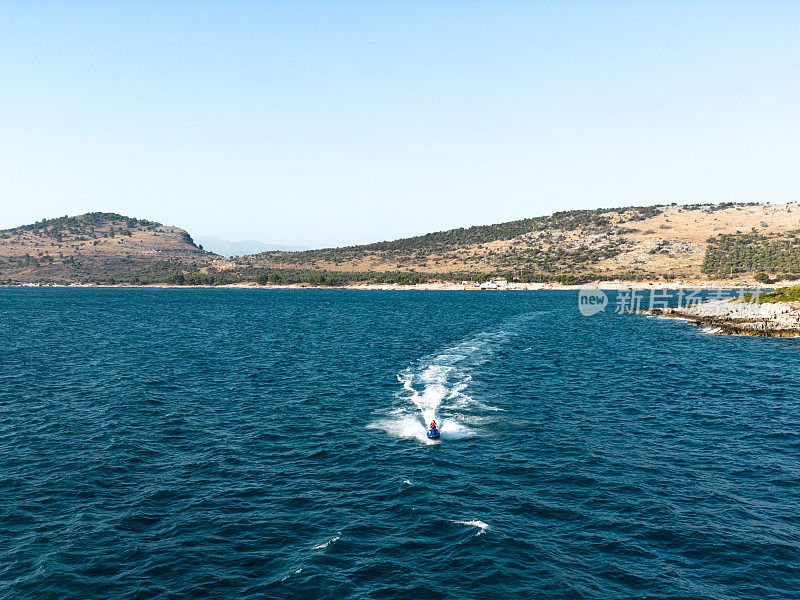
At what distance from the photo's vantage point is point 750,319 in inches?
4631

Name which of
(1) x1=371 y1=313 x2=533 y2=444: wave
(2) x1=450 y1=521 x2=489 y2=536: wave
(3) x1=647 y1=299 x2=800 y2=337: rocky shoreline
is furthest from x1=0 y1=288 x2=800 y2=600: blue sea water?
(3) x1=647 y1=299 x2=800 y2=337: rocky shoreline

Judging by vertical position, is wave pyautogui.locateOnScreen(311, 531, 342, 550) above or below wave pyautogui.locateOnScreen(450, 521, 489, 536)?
above

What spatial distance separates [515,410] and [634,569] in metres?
27.0

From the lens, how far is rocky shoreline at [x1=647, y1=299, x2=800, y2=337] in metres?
108

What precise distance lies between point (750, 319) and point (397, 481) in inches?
4604

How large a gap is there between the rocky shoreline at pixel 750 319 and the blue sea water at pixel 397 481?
131ft

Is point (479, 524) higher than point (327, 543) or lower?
lower

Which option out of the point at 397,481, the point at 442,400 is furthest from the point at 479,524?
the point at 442,400

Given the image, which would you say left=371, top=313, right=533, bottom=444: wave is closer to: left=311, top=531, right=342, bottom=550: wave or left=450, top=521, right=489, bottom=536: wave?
left=450, top=521, right=489, bottom=536: wave

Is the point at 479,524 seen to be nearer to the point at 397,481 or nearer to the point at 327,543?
the point at 397,481

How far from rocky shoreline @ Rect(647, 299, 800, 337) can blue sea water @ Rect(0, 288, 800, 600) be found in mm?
39998

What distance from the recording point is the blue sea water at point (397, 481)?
24422 millimetres

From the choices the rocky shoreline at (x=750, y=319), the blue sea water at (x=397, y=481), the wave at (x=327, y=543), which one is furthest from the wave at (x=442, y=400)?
the rocky shoreline at (x=750, y=319)

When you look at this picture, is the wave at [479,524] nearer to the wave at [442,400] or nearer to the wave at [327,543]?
the wave at [327,543]
